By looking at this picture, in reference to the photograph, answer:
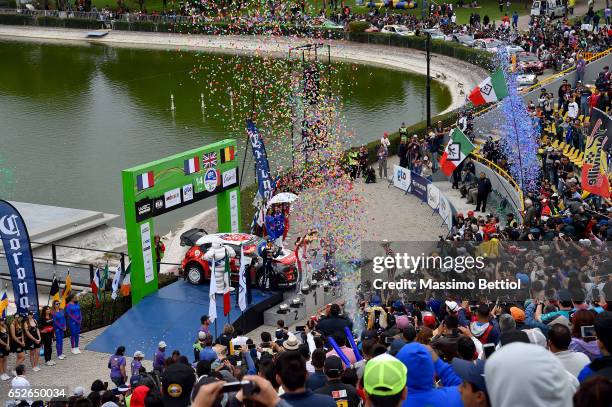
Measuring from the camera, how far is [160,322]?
76.8 ft

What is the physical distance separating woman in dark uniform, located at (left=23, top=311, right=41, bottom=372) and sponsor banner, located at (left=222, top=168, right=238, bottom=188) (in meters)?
7.58

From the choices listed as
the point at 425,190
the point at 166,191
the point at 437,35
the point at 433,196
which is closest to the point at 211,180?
the point at 166,191

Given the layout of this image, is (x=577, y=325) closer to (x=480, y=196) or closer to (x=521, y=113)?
(x=480, y=196)

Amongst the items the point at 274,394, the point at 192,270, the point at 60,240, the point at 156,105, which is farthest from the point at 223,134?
the point at 274,394

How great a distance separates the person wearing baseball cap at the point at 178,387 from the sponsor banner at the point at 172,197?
1588 cm

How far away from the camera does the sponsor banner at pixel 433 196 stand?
3164 centimetres

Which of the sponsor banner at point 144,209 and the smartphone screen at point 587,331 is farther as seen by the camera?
the sponsor banner at point 144,209

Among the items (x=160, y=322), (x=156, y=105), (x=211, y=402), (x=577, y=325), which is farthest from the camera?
(x=156, y=105)

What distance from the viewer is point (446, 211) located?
3028 centimetres

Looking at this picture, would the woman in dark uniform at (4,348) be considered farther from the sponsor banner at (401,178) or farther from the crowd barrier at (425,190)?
the sponsor banner at (401,178)

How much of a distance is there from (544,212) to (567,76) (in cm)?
2088

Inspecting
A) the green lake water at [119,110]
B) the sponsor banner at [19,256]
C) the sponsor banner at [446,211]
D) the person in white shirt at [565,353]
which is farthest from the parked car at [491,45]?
the person in white shirt at [565,353]

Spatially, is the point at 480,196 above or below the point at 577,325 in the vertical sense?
below

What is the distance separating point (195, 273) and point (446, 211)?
27.8 feet
